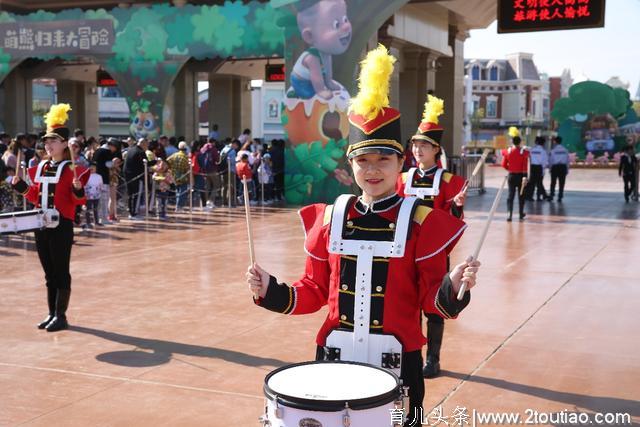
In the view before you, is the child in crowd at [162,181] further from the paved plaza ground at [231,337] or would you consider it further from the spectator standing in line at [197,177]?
the paved plaza ground at [231,337]

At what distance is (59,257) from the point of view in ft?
23.5

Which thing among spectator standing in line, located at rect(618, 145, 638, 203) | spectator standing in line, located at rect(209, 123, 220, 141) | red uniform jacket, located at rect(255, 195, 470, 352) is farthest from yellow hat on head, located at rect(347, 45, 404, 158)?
spectator standing in line, located at rect(209, 123, 220, 141)

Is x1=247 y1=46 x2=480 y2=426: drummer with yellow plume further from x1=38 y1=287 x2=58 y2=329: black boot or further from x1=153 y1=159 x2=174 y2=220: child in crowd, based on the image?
x1=153 y1=159 x2=174 y2=220: child in crowd

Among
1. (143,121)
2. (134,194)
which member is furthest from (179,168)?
(143,121)

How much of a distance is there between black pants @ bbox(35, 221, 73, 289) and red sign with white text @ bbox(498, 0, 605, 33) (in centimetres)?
1242

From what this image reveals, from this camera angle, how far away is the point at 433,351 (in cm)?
585

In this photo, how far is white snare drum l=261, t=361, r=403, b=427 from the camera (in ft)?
8.45

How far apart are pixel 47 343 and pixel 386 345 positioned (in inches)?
172

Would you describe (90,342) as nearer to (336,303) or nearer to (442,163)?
(442,163)

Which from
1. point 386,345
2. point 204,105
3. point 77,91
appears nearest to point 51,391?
point 386,345

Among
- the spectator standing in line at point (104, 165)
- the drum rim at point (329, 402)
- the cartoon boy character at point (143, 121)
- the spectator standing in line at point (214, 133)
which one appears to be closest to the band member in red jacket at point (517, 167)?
the spectator standing in line at point (104, 165)

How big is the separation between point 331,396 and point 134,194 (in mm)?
14067

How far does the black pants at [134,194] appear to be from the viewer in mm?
16156

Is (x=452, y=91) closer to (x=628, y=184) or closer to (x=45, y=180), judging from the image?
(x=628, y=184)
